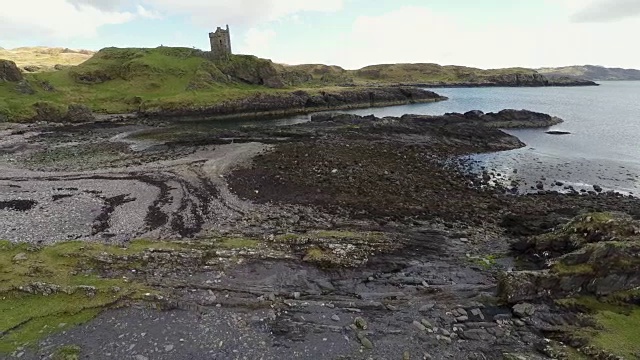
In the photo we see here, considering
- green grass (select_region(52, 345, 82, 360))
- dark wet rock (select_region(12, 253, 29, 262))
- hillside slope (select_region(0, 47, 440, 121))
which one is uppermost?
hillside slope (select_region(0, 47, 440, 121))

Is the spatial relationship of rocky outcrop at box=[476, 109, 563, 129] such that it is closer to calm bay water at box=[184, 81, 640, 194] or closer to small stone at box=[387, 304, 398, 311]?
calm bay water at box=[184, 81, 640, 194]

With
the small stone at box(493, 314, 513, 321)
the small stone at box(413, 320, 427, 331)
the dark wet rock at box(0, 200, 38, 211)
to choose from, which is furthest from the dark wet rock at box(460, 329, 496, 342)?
the dark wet rock at box(0, 200, 38, 211)

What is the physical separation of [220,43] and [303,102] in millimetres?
43939

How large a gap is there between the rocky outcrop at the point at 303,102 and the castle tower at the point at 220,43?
1355 inches

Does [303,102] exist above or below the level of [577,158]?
above

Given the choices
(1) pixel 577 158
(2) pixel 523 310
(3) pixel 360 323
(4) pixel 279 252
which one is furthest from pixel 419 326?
(1) pixel 577 158

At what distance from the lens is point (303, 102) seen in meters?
125

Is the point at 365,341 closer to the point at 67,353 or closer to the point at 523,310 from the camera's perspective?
the point at 523,310

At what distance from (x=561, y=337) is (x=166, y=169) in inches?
1659

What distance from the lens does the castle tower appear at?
14038cm

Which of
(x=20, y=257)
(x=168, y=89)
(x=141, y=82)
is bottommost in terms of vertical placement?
(x=20, y=257)

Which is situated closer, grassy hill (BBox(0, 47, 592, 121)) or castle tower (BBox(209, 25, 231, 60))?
grassy hill (BBox(0, 47, 592, 121))

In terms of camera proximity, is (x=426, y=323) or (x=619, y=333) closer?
(x=619, y=333)

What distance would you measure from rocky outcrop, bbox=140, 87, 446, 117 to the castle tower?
34.4 m
